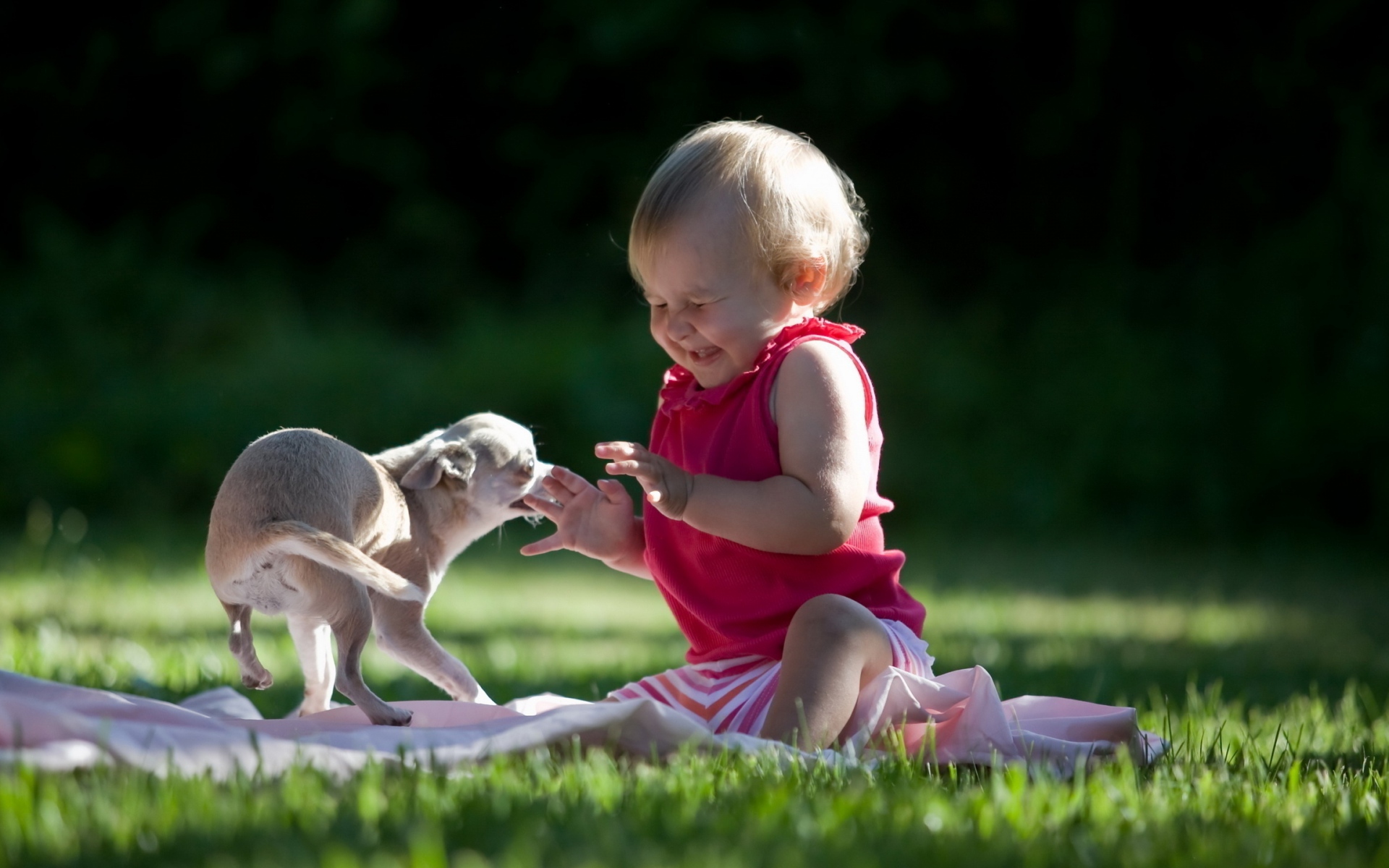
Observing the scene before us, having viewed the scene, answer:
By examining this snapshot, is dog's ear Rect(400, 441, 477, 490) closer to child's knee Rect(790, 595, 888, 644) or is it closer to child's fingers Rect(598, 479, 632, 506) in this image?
child's fingers Rect(598, 479, 632, 506)

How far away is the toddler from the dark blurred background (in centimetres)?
641

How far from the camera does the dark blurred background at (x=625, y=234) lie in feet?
31.4

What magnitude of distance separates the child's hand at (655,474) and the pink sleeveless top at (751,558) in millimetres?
183

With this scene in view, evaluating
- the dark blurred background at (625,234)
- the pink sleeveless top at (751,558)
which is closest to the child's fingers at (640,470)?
the pink sleeveless top at (751,558)

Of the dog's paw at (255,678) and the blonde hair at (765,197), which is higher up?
the blonde hair at (765,197)

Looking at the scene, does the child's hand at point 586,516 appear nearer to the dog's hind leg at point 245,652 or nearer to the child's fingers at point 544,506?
the child's fingers at point 544,506

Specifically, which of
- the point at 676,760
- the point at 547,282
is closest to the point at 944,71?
the point at 547,282

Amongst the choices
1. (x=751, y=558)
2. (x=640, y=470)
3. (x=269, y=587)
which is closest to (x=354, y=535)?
(x=269, y=587)

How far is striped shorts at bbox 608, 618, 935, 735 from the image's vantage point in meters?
2.81

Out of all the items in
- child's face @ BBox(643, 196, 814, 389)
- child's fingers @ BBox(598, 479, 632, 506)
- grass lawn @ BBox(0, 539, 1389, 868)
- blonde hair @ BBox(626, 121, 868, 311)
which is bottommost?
grass lawn @ BBox(0, 539, 1389, 868)

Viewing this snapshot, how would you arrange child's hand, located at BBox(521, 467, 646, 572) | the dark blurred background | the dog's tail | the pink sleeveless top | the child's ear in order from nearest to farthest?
the dog's tail
the pink sleeveless top
the child's ear
child's hand, located at BBox(521, 467, 646, 572)
the dark blurred background

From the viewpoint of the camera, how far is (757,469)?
2873mm

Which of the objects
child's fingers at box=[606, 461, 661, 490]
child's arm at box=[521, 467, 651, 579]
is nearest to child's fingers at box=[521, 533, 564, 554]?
child's arm at box=[521, 467, 651, 579]

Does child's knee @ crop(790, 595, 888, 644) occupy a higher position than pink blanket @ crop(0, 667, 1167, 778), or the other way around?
child's knee @ crop(790, 595, 888, 644)
